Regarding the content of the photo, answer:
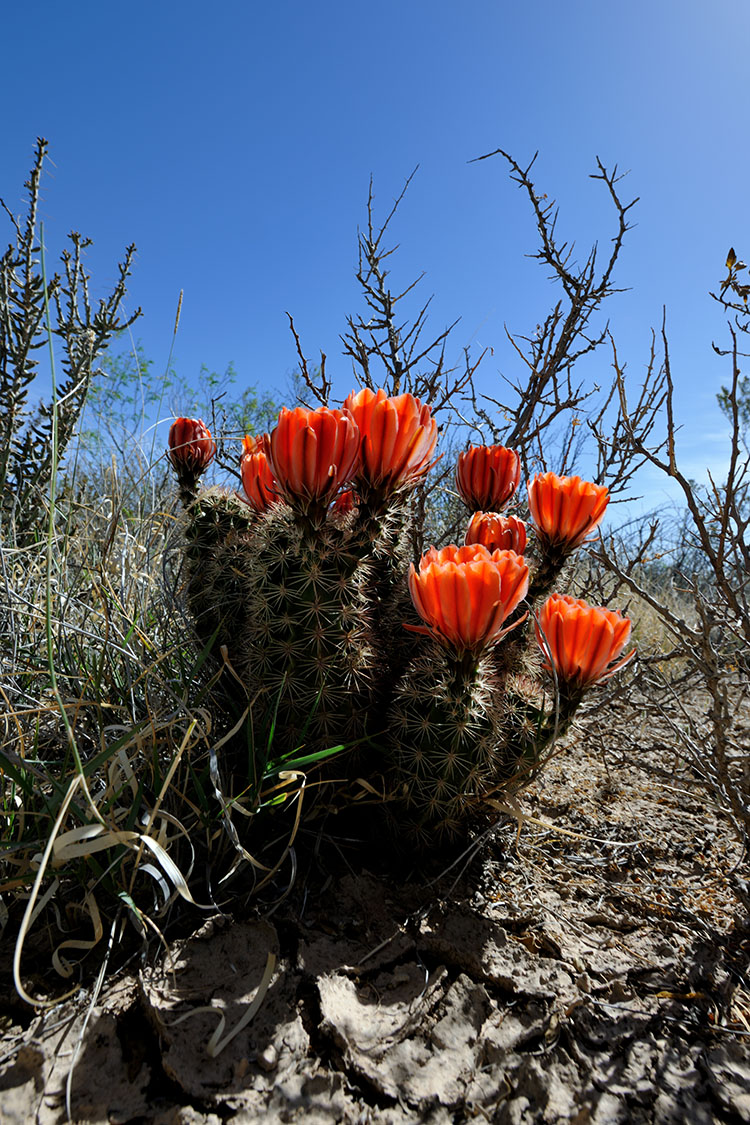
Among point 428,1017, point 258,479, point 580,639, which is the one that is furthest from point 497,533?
point 428,1017

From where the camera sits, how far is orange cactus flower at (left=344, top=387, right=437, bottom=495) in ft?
4.01

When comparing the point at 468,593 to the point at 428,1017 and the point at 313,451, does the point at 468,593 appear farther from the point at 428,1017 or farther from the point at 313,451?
the point at 428,1017

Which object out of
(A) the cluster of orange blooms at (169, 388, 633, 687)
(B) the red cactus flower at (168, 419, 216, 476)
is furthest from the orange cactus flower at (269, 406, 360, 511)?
(B) the red cactus flower at (168, 419, 216, 476)

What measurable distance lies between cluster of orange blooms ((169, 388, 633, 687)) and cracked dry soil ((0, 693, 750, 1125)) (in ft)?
1.29

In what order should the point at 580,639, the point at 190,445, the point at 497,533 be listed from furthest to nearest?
the point at 190,445 < the point at 497,533 < the point at 580,639

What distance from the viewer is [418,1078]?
3.09 feet

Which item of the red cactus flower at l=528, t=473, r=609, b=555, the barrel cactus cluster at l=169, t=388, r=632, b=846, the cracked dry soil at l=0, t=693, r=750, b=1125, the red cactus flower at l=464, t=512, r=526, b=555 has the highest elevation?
the red cactus flower at l=528, t=473, r=609, b=555

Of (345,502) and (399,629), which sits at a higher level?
(345,502)

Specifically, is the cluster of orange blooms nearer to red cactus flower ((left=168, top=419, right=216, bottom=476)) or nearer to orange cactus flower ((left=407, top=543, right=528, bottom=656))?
orange cactus flower ((left=407, top=543, right=528, bottom=656))

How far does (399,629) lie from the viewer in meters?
1.46

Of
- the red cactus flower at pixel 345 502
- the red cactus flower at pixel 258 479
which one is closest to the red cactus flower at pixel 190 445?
the red cactus flower at pixel 258 479

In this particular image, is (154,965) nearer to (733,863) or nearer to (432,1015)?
(432,1015)

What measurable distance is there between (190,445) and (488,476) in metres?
0.87

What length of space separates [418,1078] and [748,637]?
1.24 metres
